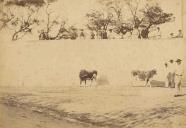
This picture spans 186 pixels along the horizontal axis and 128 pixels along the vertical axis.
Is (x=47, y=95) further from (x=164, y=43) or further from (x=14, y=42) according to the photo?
(x=164, y=43)

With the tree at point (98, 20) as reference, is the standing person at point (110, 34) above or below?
below

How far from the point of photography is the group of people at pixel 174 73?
137 centimetres

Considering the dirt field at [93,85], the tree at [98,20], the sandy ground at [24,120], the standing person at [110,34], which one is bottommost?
the sandy ground at [24,120]

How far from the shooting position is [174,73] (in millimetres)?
1379

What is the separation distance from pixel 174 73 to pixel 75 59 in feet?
1.47

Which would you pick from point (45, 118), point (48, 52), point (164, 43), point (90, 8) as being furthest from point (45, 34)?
point (164, 43)

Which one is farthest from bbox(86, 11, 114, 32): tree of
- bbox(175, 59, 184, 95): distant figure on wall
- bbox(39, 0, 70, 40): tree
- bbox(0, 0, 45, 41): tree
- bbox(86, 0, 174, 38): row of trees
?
bbox(175, 59, 184, 95): distant figure on wall

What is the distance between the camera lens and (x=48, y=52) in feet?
4.67

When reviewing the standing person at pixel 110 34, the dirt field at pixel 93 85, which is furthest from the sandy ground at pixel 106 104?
the standing person at pixel 110 34

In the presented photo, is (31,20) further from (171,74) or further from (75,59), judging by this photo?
(171,74)

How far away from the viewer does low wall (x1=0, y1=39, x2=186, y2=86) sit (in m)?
1.40

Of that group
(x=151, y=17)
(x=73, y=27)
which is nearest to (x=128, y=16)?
(x=151, y=17)

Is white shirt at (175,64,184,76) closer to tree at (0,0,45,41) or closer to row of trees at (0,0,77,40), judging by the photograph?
row of trees at (0,0,77,40)

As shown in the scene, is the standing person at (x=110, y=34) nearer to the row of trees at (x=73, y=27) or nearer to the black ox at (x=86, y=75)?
the row of trees at (x=73, y=27)
